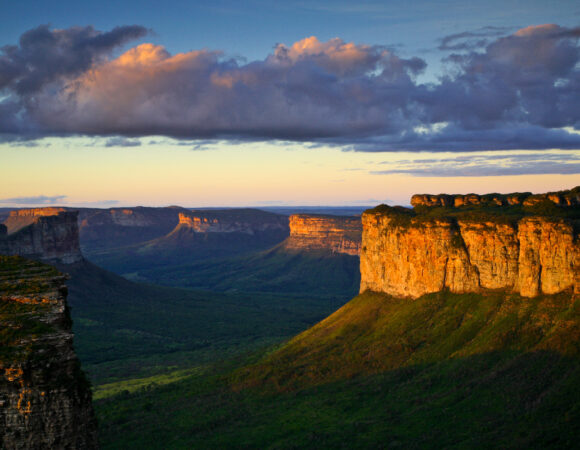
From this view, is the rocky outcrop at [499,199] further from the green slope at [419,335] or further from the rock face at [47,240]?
the rock face at [47,240]

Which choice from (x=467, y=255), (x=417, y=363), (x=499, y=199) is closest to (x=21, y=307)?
(x=417, y=363)

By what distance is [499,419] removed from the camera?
189 ft

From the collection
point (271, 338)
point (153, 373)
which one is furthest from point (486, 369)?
point (271, 338)

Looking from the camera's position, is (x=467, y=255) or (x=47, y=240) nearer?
(x=467, y=255)

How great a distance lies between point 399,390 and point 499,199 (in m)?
Result: 45.4

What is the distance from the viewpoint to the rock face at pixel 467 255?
74312 millimetres

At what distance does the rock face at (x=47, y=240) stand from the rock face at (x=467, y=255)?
11456 cm

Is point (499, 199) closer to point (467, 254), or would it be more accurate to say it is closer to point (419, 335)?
point (467, 254)

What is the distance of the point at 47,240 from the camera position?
188 m

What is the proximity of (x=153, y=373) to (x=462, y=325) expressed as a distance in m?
62.5

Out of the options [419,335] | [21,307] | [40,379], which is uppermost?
[21,307]

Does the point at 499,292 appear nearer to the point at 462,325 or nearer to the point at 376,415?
the point at 462,325

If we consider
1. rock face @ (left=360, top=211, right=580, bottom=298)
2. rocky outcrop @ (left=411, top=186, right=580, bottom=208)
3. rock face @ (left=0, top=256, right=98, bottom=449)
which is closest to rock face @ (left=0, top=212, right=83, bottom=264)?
rock face @ (left=360, top=211, right=580, bottom=298)

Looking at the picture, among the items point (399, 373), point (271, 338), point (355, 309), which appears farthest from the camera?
point (271, 338)
